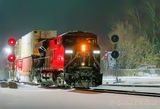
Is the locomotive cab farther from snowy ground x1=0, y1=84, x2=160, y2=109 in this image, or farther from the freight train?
snowy ground x1=0, y1=84, x2=160, y2=109

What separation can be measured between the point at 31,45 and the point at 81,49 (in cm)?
1020

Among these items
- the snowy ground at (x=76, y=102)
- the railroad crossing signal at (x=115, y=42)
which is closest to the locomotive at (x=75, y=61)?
the railroad crossing signal at (x=115, y=42)

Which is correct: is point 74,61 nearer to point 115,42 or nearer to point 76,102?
point 115,42

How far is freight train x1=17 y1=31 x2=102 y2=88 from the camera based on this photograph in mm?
26656

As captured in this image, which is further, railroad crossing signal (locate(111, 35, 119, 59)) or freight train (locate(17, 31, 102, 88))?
railroad crossing signal (locate(111, 35, 119, 59))

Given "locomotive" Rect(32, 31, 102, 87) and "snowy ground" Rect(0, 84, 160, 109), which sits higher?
"locomotive" Rect(32, 31, 102, 87)

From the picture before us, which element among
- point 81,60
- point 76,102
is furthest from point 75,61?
point 76,102

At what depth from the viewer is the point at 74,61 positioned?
2731cm

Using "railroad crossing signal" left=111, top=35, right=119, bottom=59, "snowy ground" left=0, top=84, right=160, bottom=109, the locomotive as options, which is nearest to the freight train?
the locomotive

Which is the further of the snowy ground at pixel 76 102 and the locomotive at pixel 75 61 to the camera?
the locomotive at pixel 75 61

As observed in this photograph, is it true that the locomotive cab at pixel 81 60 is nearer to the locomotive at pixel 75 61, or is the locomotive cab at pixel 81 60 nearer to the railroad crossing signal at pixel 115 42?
the locomotive at pixel 75 61

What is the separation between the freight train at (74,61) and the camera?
26656 millimetres

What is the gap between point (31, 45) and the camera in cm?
3694

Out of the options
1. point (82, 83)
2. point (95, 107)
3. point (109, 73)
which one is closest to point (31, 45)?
point (82, 83)
